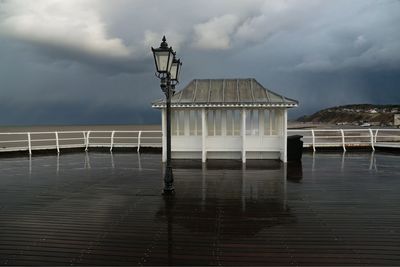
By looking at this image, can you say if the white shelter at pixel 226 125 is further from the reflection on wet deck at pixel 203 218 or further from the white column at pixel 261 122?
the reflection on wet deck at pixel 203 218

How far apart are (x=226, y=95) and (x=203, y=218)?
6.50 meters

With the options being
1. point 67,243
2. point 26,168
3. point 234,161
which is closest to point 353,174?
point 234,161

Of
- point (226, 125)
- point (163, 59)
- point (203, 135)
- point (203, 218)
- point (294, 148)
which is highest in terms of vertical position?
point (163, 59)

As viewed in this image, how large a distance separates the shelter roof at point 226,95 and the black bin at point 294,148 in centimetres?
142

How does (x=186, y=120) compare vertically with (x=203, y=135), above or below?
above

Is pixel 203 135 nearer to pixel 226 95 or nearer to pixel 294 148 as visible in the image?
pixel 226 95

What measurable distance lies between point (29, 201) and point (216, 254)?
4015mm

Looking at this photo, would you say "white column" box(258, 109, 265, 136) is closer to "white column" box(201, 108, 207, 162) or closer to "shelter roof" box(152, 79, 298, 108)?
"shelter roof" box(152, 79, 298, 108)

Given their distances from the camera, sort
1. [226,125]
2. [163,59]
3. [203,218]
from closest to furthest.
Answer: [203,218] < [163,59] < [226,125]

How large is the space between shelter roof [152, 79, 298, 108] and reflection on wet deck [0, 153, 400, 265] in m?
2.50

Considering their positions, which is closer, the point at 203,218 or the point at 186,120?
the point at 203,218

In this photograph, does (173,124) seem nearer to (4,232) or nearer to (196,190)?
(196,190)

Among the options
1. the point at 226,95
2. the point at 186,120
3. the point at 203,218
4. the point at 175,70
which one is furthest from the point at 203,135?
the point at 203,218

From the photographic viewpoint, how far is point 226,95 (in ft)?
34.8
